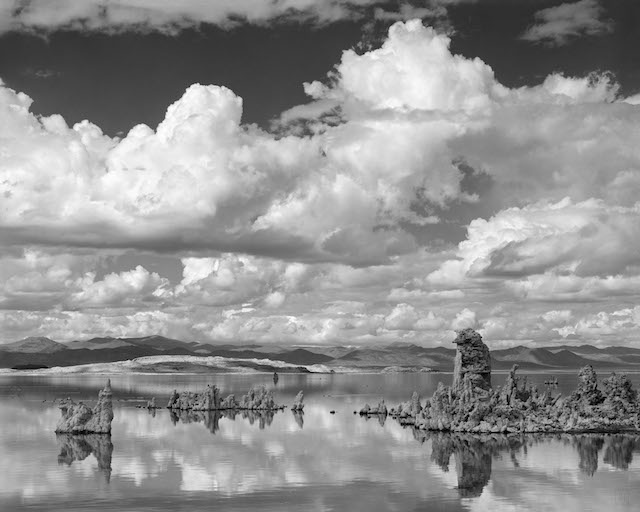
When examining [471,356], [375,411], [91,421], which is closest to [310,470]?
[91,421]

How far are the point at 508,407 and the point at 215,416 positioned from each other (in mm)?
45796

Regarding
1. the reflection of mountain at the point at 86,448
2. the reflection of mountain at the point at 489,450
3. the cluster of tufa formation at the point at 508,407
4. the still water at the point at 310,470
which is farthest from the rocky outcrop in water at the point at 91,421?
Answer: the cluster of tufa formation at the point at 508,407

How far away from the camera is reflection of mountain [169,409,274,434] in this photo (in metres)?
112

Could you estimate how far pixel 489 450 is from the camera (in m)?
80.8

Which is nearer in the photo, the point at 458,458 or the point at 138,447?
the point at 458,458

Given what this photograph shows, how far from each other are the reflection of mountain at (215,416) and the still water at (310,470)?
19.7 ft

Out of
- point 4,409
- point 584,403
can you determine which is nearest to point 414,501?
point 584,403

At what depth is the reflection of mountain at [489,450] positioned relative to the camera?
218ft

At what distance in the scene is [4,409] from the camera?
143 metres

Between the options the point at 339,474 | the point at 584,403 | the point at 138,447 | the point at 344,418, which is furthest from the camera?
the point at 344,418

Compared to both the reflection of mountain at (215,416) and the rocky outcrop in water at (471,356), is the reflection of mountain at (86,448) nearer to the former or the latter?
the reflection of mountain at (215,416)

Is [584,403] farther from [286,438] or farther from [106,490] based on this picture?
[106,490]

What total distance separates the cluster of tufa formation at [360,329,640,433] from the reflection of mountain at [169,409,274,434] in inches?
823

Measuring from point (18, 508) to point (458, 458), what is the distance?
39.2 m
